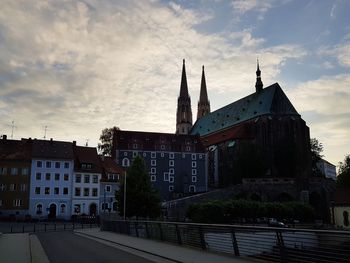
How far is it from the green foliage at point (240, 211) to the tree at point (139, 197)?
21.2ft

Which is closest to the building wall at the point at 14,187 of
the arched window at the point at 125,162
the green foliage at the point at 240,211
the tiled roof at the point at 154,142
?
the green foliage at the point at 240,211

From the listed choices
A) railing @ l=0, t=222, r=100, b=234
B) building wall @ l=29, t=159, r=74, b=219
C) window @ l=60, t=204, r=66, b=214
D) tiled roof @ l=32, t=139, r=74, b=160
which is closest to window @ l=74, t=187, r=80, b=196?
building wall @ l=29, t=159, r=74, b=219

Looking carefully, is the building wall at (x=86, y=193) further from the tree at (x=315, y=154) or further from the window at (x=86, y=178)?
the tree at (x=315, y=154)

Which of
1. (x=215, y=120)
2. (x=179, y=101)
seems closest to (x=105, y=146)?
(x=215, y=120)

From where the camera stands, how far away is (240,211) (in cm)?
6228

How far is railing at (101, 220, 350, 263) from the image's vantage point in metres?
10.3

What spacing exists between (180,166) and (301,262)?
92.6 metres

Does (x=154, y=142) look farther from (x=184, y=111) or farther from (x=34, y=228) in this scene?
(x=34, y=228)

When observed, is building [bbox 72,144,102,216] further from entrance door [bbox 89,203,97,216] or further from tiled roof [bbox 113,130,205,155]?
tiled roof [bbox 113,130,205,155]

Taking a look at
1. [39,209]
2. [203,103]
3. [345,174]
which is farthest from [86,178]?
[203,103]

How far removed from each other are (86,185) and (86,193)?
4.58 feet

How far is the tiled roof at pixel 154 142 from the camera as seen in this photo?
100681 millimetres

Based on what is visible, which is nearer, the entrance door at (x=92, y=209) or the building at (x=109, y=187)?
the entrance door at (x=92, y=209)

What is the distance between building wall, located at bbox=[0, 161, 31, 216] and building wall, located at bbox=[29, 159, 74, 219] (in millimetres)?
972
